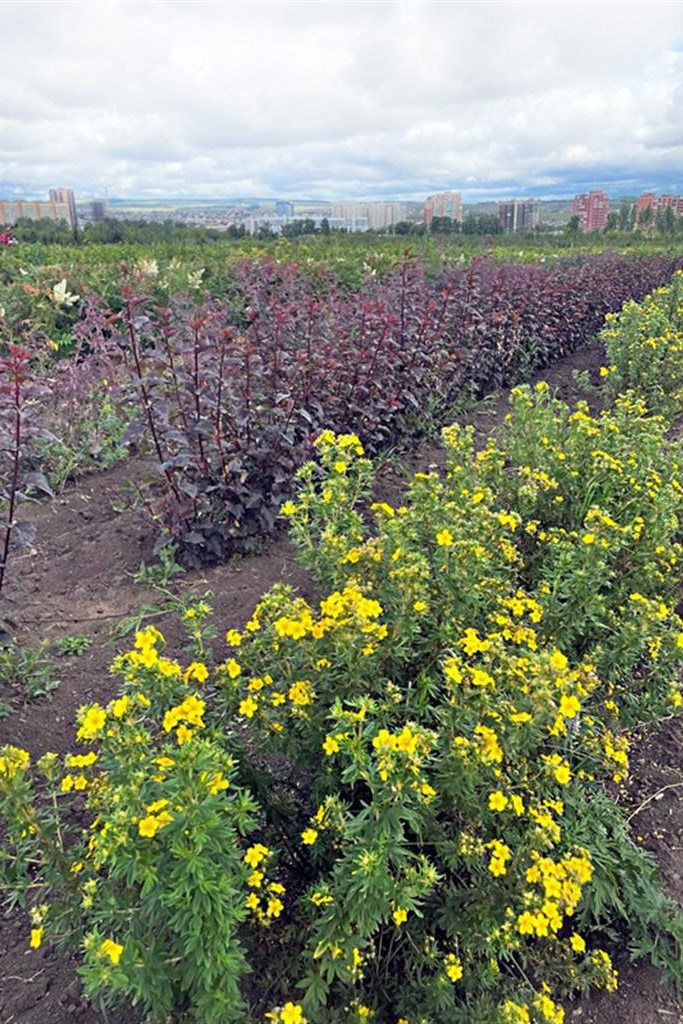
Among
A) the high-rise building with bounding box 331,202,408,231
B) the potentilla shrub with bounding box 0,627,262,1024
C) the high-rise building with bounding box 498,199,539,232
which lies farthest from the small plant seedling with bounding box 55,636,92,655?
the high-rise building with bounding box 331,202,408,231

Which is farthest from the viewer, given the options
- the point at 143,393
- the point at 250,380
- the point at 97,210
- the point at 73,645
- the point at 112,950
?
the point at 97,210

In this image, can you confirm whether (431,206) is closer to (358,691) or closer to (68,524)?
(68,524)

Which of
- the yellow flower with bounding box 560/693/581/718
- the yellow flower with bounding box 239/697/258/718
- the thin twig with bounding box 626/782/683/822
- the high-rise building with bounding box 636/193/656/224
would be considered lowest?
the thin twig with bounding box 626/782/683/822

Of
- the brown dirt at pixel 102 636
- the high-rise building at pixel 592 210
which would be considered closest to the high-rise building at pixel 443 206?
the high-rise building at pixel 592 210

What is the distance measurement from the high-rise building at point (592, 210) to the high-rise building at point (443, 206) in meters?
6.67

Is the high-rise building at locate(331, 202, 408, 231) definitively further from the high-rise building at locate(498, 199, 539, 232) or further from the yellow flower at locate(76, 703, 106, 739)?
the yellow flower at locate(76, 703, 106, 739)

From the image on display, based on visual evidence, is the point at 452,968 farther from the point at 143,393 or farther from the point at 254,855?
the point at 143,393

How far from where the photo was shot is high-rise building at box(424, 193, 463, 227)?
23.0m

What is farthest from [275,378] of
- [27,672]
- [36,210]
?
[36,210]

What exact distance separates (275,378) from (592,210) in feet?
95.4

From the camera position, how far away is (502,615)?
1.93 m

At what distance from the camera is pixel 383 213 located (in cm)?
2881

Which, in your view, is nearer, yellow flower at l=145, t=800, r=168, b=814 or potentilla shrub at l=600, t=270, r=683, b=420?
yellow flower at l=145, t=800, r=168, b=814

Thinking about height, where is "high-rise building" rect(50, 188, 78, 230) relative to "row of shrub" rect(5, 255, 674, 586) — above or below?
above
